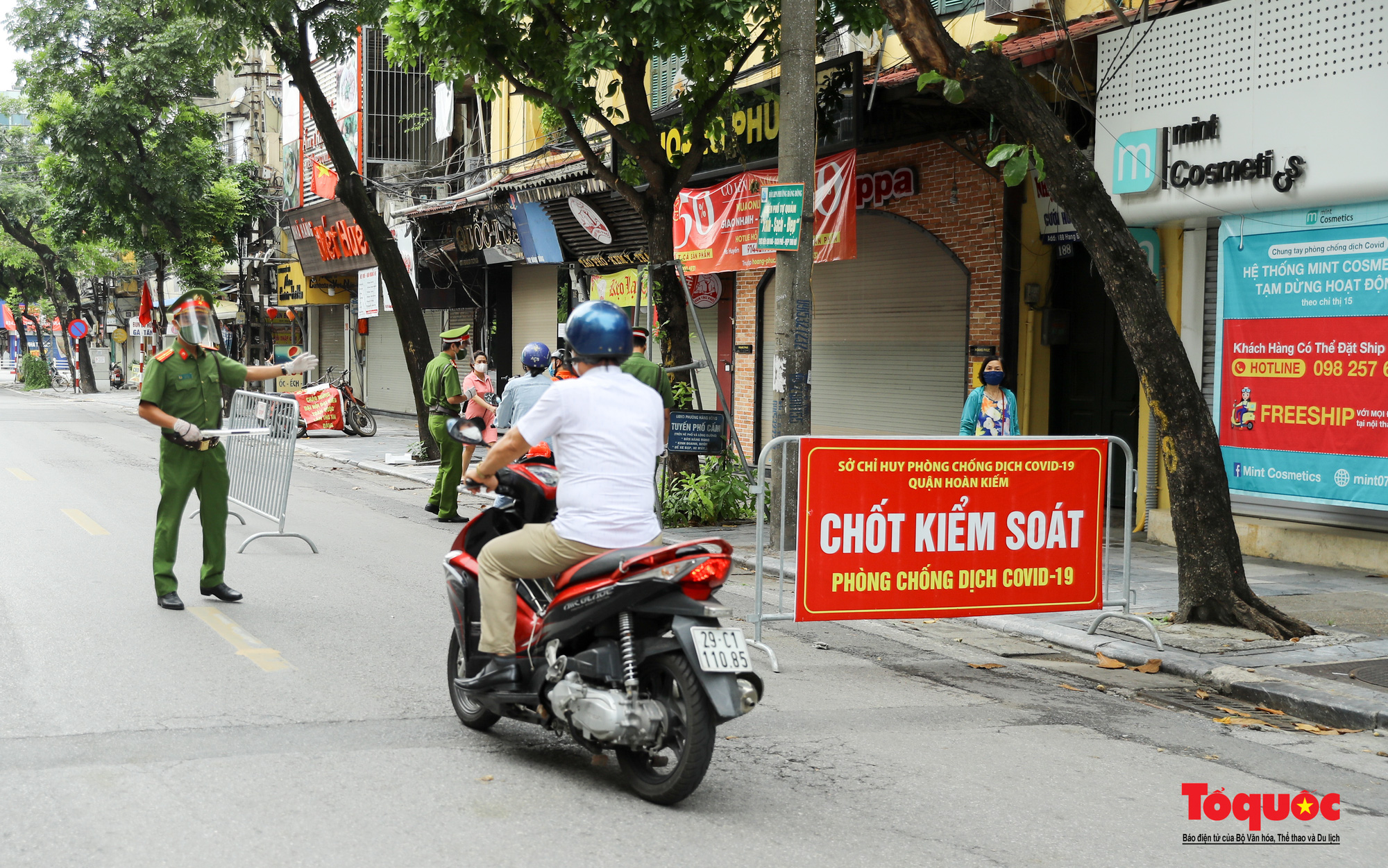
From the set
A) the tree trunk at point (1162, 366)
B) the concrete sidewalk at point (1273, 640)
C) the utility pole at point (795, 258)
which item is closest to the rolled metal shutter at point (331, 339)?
the utility pole at point (795, 258)

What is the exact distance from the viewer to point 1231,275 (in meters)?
11.1

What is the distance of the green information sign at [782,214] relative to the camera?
35.4ft

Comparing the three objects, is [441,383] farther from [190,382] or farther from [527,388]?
[190,382]

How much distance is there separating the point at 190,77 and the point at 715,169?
19150mm

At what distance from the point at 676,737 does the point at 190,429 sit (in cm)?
460

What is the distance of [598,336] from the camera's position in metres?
4.90

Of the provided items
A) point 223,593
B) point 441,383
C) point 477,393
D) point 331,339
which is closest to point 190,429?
point 223,593

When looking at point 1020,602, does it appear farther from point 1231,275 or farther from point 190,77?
point 190,77

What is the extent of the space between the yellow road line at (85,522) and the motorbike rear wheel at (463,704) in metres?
6.68

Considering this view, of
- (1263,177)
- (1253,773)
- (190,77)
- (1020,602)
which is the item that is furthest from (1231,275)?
(190,77)

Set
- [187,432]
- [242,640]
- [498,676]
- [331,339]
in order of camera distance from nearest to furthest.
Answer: [498,676], [242,640], [187,432], [331,339]

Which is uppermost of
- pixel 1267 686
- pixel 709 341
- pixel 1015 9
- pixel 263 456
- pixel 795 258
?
pixel 1015 9

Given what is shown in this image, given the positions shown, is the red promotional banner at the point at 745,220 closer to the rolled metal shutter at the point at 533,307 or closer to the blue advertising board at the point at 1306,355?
the blue advertising board at the point at 1306,355

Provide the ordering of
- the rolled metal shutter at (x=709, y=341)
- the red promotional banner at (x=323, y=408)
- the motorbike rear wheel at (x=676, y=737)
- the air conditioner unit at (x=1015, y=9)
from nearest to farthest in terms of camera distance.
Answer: the motorbike rear wheel at (x=676, y=737), the air conditioner unit at (x=1015, y=9), the rolled metal shutter at (x=709, y=341), the red promotional banner at (x=323, y=408)
